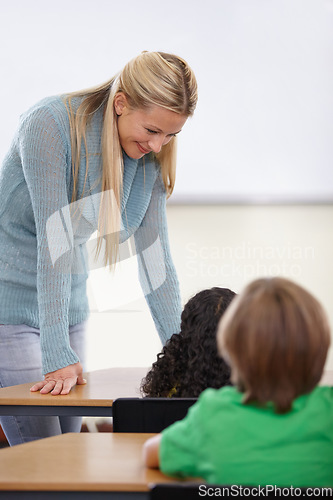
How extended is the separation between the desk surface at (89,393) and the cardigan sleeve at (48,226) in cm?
9

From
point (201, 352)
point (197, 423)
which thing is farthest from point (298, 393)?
point (201, 352)

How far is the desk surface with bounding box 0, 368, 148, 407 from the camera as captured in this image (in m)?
1.57

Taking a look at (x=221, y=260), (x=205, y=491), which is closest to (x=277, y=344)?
(x=205, y=491)

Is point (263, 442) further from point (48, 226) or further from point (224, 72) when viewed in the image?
point (224, 72)

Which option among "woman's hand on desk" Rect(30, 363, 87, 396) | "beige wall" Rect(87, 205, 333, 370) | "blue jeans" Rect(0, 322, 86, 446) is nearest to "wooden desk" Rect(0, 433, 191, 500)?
"woman's hand on desk" Rect(30, 363, 87, 396)

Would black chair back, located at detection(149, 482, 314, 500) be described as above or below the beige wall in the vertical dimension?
above

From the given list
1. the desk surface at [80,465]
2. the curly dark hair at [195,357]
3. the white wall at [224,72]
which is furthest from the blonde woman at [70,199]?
the white wall at [224,72]

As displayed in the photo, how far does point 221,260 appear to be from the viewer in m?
3.37

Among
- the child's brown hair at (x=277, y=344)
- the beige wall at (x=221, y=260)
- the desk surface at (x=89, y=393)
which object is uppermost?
the child's brown hair at (x=277, y=344)

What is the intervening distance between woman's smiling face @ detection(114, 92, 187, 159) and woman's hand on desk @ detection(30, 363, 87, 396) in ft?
2.10

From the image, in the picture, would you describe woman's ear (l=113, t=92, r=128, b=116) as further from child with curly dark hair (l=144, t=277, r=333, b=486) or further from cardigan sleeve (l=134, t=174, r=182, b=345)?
child with curly dark hair (l=144, t=277, r=333, b=486)

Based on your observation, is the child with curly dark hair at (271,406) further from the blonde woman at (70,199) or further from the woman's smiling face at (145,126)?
the woman's smiling face at (145,126)

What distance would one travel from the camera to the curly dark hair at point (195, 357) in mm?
1452

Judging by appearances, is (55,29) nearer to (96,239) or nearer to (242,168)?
(242,168)
